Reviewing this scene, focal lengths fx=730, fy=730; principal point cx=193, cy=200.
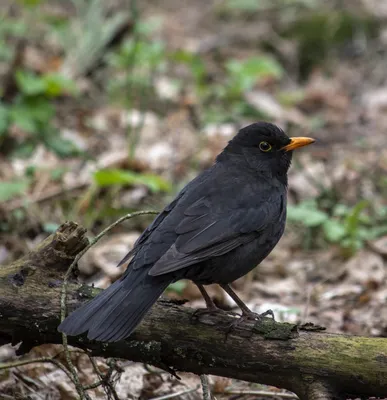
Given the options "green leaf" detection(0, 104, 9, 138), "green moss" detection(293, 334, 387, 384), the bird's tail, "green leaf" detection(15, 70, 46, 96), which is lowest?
"green moss" detection(293, 334, 387, 384)

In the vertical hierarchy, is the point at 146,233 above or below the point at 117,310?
above

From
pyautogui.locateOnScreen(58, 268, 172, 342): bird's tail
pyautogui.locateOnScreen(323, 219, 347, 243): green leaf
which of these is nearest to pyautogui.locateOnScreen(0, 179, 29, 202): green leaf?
pyautogui.locateOnScreen(323, 219, 347, 243): green leaf

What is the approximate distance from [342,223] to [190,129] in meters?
3.03

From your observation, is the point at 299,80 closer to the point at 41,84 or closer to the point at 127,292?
the point at 41,84

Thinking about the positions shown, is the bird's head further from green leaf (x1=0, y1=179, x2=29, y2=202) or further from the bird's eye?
green leaf (x1=0, y1=179, x2=29, y2=202)

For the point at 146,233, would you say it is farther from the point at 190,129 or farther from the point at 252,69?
the point at 252,69

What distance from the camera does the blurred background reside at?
5.59 metres

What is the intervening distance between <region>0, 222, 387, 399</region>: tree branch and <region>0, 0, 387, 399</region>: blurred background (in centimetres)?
47

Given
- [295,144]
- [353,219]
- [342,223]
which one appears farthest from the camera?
[342,223]

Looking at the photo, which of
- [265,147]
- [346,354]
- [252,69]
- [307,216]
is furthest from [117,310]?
[252,69]

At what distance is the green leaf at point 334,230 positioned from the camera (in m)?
5.91

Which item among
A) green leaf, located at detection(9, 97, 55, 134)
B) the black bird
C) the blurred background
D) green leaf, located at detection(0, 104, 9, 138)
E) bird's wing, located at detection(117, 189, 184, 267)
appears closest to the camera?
the black bird

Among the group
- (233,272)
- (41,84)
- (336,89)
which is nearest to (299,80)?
(336,89)

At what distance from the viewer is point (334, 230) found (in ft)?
19.5
